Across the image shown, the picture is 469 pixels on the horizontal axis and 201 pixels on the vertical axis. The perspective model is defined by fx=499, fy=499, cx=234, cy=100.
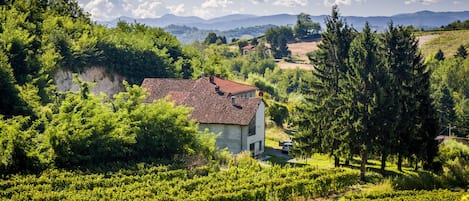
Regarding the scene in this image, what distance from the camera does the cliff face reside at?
49.6m

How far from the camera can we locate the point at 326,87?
3562 centimetres

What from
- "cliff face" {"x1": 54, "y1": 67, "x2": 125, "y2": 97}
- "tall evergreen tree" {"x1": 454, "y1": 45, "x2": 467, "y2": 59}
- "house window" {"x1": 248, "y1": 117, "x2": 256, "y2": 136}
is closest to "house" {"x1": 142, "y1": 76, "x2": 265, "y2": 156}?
"house window" {"x1": 248, "y1": 117, "x2": 256, "y2": 136}

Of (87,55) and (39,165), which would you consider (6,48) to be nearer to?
(87,55)

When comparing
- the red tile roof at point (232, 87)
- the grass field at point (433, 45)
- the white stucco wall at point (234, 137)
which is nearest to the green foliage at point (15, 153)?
the white stucco wall at point (234, 137)

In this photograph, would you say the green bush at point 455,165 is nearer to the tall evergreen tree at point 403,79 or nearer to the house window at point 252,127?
the tall evergreen tree at point 403,79

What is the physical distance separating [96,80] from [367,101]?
3388cm

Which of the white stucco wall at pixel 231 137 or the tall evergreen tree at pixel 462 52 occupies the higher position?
the tall evergreen tree at pixel 462 52

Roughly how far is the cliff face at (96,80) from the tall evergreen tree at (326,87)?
25674mm

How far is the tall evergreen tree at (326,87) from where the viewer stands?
112 ft

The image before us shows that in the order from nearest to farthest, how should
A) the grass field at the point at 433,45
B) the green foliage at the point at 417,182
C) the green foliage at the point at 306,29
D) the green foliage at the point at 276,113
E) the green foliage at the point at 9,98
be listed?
the green foliage at the point at 417,182 < the green foliage at the point at 9,98 < the green foliage at the point at 276,113 < the grass field at the point at 433,45 < the green foliage at the point at 306,29

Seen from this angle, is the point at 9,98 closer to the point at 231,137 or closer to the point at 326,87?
the point at 231,137

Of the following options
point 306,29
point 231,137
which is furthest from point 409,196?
point 306,29

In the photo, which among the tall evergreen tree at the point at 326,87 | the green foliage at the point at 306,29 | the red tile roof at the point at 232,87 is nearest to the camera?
the tall evergreen tree at the point at 326,87

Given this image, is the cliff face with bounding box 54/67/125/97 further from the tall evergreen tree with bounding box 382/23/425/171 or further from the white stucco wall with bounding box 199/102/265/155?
the tall evergreen tree with bounding box 382/23/425/171
